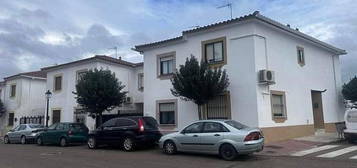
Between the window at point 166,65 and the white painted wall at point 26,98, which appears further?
the white painted wall at point 26,98

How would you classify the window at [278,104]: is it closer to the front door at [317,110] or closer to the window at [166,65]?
the front door at [317,110]

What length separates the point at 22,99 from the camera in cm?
3275

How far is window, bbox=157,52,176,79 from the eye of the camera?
20047mm

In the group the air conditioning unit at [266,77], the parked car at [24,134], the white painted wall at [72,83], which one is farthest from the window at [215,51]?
the parked car at [24,134]

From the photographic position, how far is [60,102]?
27562 millimetres

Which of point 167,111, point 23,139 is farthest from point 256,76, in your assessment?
point 23,139

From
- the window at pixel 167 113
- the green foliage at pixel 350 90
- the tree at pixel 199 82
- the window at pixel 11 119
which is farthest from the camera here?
the window at pixel 11 119

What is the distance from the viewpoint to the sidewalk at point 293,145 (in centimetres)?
1393

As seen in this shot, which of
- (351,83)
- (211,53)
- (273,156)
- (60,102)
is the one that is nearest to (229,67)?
(211,53)

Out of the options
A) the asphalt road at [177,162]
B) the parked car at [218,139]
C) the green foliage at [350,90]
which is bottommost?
the asphalt road at [177,162]

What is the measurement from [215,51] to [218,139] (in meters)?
6.95

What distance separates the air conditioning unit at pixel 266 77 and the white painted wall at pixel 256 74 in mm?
243

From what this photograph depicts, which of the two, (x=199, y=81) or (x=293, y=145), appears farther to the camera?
(x=199, y=81)

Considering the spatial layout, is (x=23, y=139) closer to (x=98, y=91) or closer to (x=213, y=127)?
(x=98, y=91)
